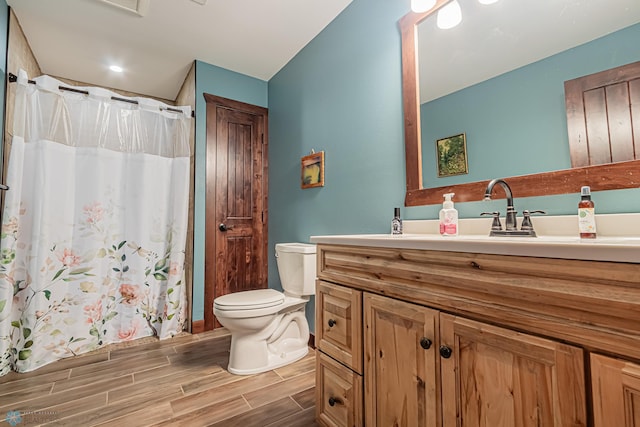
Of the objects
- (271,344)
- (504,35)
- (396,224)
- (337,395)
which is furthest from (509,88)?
(271,344)

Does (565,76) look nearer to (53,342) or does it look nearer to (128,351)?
(128,351)

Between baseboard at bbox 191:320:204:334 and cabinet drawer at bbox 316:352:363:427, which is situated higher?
cabinet drawer at bbox 316:352:363:427

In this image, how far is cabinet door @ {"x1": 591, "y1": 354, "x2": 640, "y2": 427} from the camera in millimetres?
513

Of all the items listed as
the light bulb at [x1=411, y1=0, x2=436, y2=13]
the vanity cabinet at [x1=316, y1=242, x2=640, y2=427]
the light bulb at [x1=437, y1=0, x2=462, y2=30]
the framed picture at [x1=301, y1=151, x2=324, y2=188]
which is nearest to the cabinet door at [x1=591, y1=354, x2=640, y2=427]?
the vanity cabinet at [x1=316, y1=242, x2=640, y2=427]

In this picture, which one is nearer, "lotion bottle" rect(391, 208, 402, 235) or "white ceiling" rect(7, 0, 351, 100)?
"lotion bottle" rect(391, 208, 402, 235)

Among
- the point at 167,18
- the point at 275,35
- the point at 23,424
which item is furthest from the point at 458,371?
the point at 167,18

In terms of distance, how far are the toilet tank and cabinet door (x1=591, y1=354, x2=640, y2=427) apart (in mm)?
1487

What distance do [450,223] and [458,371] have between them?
1.99 feet

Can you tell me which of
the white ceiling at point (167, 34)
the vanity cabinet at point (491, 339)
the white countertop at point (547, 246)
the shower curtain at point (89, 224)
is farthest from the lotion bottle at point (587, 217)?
the shower curtain at point (89, 224)

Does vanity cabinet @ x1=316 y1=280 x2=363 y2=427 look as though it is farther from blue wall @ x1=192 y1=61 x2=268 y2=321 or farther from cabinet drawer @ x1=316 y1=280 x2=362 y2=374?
blue wall @ x1=192 y1=61 x2=268 y2=321

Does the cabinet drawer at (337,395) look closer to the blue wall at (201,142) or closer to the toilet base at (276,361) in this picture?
the toilet base at (276,361)

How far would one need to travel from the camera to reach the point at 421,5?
4.59 feet

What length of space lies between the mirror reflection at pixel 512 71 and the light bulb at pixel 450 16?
0.07ft

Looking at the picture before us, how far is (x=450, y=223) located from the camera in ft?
3.96
